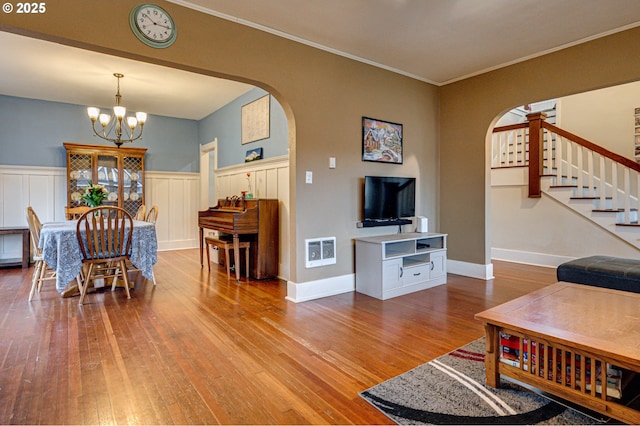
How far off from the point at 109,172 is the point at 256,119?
3029 mm

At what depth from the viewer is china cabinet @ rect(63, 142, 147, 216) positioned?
5.75m

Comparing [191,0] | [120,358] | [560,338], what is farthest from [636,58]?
[120,358]

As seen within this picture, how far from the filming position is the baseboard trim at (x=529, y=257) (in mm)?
5207

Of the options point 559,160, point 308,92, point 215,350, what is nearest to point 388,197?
point 308,92

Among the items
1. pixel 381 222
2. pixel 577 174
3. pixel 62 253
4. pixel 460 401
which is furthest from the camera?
pixel 577 174

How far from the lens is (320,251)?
3615 mm

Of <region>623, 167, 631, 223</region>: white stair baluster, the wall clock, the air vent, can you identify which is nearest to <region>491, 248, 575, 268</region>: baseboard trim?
<region>623, 167, 631, 223</region>: white stair baluster

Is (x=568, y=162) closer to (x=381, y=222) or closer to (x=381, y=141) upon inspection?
(x=381, y=141)

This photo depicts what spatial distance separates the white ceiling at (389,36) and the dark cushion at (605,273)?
212 cm

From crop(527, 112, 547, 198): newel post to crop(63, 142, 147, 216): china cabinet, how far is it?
659cm

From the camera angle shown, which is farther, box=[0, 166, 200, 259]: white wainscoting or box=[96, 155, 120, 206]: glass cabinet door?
box=[96, 155, 120, 206]: glass cabinet door

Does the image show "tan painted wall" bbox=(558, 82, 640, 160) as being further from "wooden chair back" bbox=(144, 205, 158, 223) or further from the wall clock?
"wooden chair back" bbox=(144, 205, 158, 223)

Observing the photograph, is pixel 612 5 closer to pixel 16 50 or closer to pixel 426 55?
pixel 426 55

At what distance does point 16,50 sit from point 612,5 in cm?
583
